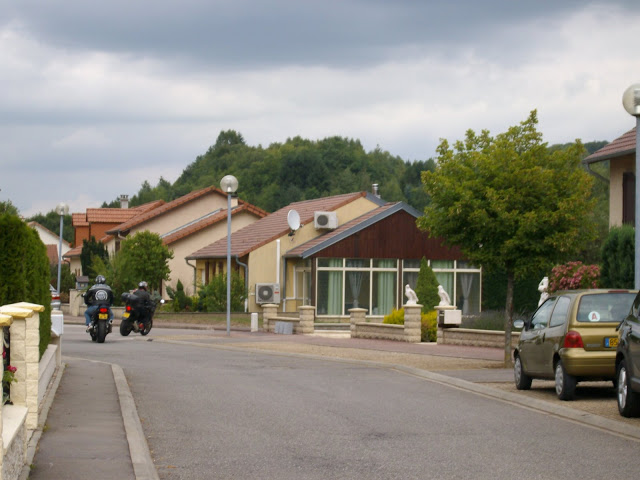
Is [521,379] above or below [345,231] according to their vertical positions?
below

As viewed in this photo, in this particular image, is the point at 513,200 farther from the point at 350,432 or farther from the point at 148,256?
the point at 148,256

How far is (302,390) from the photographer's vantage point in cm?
1587

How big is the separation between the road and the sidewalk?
0.29 metres

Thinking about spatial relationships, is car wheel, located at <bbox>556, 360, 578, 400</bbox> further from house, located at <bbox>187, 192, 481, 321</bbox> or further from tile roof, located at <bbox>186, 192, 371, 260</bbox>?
tile roof, located at <bbox>186, 192, 371, 260</bbox>

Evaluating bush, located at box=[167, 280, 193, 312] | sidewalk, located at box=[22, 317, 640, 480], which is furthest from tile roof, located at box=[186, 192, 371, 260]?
sidewalk, located at box=[22, 317, 640, 480]

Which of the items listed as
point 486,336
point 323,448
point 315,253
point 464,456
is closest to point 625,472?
point 464,456

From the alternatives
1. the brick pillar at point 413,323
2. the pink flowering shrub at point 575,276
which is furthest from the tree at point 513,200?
the brick pillar at point 413,323

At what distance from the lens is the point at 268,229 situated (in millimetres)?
52812

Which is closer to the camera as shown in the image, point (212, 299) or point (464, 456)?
point (464, 456)

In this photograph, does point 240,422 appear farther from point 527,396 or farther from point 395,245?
point 395,245

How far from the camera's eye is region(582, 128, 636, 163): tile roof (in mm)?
27067

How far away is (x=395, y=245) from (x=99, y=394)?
114ft

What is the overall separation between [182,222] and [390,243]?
23.0 meters

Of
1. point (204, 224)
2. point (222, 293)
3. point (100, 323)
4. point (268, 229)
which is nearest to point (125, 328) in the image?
point (100, 323)
